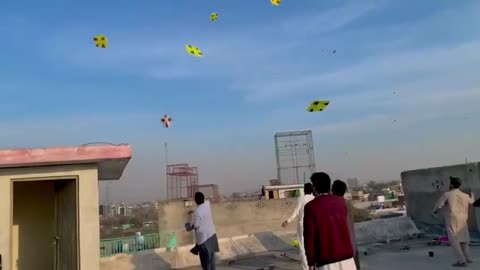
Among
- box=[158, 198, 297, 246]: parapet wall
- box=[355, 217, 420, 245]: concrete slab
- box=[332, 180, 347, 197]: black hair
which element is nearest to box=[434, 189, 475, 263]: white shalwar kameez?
box=[332, 180, 347, 197]: black hair

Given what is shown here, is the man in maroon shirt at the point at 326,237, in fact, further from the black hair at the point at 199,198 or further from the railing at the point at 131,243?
the railing at the point at 131,243

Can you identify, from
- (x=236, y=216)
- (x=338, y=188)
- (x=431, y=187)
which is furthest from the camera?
(x=236, y=216)

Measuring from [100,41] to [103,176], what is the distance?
320cm

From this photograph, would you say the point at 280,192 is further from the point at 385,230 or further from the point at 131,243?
the point at 131,243

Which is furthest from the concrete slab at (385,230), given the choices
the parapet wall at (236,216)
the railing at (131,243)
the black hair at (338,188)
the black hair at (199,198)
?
the parapet wall at (236,216)

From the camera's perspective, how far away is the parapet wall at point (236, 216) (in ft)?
76.2

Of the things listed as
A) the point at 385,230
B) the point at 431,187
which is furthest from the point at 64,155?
the point at 431,187

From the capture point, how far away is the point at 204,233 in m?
7.05

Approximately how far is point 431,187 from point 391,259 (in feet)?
14.6

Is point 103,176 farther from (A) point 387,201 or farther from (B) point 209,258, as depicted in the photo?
(A) point 387,201

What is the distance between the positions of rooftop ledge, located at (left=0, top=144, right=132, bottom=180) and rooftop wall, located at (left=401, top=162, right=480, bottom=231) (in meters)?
8.81

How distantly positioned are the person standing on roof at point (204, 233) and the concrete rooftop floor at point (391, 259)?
6.67 ft

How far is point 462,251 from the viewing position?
7.91m

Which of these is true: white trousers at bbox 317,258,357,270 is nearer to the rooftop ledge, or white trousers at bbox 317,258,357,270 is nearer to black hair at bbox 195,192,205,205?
black hair at bbox 195,192,205,205
